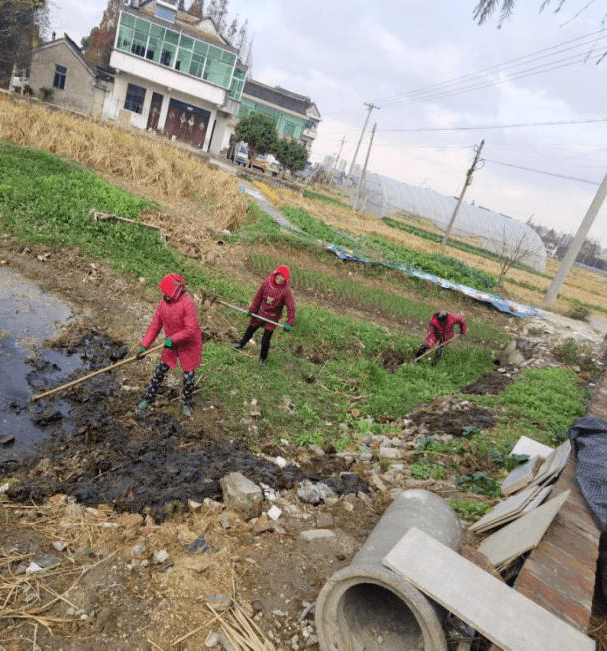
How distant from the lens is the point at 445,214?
43781 mm

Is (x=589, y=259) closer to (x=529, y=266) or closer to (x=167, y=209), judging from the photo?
(x=529, y=266)

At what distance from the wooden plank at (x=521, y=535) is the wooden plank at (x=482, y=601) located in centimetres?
72

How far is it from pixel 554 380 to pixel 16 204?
459 inches

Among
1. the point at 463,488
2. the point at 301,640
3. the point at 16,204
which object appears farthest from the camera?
the point at 16,204

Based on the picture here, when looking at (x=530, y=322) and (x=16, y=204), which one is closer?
(x=16, y=204)

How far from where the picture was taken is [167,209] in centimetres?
1465

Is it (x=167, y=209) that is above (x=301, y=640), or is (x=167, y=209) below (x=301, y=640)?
above

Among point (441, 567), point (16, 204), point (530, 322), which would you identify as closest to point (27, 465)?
point (441, 567)

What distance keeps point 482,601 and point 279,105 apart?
5719 cm

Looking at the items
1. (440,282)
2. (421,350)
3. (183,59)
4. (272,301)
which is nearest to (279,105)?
(183,59)

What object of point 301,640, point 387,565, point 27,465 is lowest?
point 27,465

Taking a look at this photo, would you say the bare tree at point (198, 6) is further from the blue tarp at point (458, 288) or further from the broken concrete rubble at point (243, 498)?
the broken concrete rubble at point (243, 498)

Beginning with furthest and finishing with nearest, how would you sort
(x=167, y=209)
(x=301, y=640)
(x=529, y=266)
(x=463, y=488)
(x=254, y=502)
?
(x=529, y=266)
(x=167, y=209)
(x=463, y=488)
(x=254, y=502)
(x=301, y=640)

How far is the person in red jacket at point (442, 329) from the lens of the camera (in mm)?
10008
